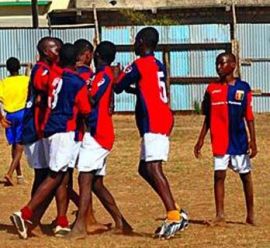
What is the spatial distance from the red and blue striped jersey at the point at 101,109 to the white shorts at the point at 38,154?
1.72ft

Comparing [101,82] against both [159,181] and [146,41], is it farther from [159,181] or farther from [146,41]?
[159,181]

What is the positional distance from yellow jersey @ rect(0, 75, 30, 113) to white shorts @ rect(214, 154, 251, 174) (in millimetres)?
4504

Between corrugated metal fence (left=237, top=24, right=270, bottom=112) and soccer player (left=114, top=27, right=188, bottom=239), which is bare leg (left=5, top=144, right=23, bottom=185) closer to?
soccer player (left=114, top=27, right=188, bottom=239)

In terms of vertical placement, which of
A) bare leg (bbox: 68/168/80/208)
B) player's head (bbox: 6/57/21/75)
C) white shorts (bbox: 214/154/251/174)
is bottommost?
bare leg (bbox: 68/168/80/208)

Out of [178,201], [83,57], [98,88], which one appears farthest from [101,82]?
[178,201]

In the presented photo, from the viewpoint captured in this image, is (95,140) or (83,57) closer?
(95,140)

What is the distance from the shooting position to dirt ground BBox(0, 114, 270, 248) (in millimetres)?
10648

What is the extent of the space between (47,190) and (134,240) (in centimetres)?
95

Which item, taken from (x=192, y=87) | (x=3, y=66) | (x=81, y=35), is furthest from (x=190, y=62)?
(x=3, y=66)

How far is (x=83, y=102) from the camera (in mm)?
10688

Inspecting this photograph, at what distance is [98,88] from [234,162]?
1844 mm

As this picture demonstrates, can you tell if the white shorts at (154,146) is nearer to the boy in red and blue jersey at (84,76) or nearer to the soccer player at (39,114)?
the boy in red and blue jersey at (84,76)

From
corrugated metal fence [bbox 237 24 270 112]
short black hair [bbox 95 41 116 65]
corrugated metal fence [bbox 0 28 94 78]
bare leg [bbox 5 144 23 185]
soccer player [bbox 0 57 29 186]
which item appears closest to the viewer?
short black hair [bbox 95 41 116 65]

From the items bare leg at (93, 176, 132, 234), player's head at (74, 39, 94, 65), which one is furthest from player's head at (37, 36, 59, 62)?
bare leg at (93, 176, 132, 234)
